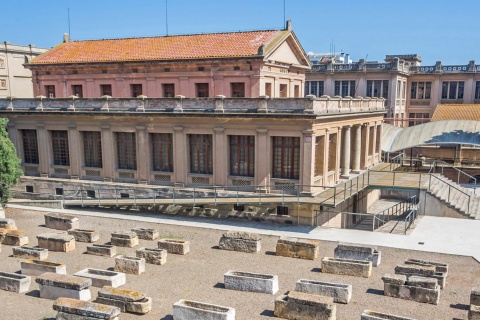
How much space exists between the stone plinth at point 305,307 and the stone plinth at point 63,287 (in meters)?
6.45

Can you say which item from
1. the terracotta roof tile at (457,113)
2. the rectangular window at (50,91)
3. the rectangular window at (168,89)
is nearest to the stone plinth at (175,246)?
the rectangular window at (168,89)

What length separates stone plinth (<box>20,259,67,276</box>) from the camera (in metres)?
17.6

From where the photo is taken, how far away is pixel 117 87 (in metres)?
35.7

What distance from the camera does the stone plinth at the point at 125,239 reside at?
2192 centimetres

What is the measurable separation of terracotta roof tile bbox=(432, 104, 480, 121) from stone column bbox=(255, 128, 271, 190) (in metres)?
27.0

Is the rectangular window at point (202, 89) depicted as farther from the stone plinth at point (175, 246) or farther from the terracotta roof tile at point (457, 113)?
the terracotta roof tile at point (457, 113)

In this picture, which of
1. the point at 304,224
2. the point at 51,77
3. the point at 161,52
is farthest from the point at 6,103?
the point at 304,224

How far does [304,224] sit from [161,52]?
17.8m

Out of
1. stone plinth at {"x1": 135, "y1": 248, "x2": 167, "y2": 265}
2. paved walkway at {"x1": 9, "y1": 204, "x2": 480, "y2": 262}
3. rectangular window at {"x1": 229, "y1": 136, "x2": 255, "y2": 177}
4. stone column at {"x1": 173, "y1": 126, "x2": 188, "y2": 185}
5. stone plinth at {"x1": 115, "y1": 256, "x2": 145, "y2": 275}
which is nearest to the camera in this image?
stone plinth at {"x1": 115, "y1": 256, "x2": 145, "y2": 275}

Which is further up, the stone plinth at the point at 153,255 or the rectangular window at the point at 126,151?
the rectangular window at the point at 126,151

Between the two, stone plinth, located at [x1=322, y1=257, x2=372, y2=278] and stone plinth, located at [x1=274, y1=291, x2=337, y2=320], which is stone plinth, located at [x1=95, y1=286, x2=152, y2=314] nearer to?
stone plinth, located at [x1=274, y1=291, x2=337, y2=320]

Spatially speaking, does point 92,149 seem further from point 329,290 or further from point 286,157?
point 329,290

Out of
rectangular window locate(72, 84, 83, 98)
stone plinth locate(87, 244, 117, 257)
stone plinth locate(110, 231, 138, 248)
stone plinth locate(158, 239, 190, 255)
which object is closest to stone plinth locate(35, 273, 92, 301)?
stone plinth locate(87, 244, 117, 257)

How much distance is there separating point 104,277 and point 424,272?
1182 centimetres
